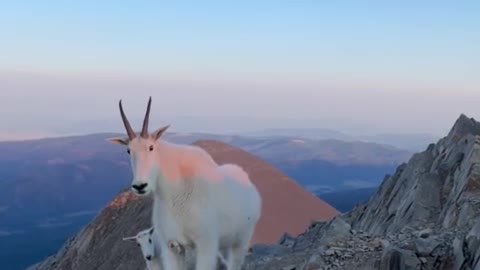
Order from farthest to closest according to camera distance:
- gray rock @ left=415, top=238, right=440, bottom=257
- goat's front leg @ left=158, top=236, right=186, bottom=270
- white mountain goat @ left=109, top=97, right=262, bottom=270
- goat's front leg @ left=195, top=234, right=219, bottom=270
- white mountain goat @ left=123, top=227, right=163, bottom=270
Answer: white mountain goat @ left=123, top=227, right=163, bottom=270 < gray rock @ left=415, top=238, right=440, bottom=257 < goat's front leg @ left=158, top=236, right=186, bottom=270 < goat's front leg @ left=195, top=234, right=219, bottom=270 < white mountain goat @ left=109, top=97, right=262, bottom=270

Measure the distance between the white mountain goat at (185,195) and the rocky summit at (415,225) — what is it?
8.54 ft

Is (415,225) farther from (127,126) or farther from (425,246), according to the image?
(127,126)

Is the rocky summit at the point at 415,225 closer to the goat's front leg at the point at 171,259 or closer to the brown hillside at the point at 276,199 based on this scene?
the goat's front leg at the point at 171,259

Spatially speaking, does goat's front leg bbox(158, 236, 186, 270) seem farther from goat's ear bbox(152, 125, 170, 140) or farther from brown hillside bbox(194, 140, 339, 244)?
brown hillside bbox(194, 140, 339, 244)

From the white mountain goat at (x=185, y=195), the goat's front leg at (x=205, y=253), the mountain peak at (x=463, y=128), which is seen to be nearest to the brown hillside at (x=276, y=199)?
the mountain peak at (x=463, y=128)

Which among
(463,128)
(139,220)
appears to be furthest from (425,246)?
(139,220)

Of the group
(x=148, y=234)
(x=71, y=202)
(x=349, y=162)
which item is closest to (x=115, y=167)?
(x=71, y=202)

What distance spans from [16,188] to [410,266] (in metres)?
93.6

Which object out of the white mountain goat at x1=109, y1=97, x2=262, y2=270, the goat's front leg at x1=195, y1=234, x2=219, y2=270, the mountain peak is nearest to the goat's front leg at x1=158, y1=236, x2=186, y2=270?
the white mountain goat at x1=109, y1=97, x2=262, y2=270

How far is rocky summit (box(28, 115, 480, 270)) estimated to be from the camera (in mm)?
10570

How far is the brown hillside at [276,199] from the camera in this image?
3884 centimetres

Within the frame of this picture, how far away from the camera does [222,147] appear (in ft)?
144

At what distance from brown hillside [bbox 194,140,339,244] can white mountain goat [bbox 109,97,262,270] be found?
2736cm

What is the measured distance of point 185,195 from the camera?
8.71 m
